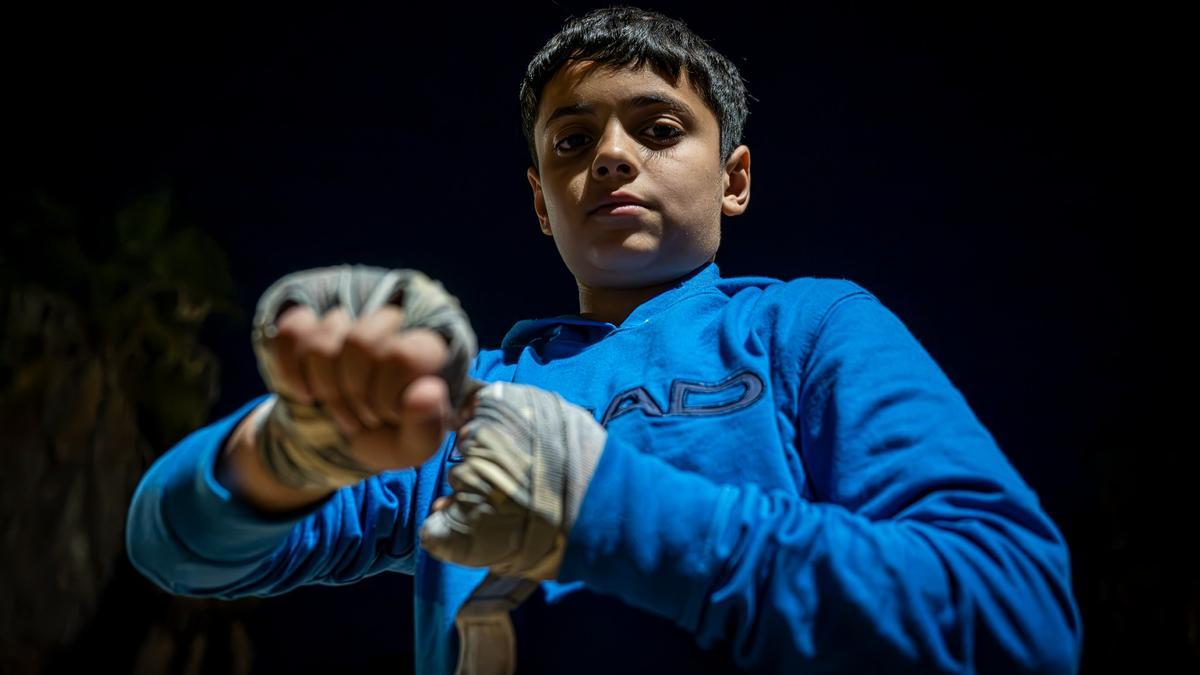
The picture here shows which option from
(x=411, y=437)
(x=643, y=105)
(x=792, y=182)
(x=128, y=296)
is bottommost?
(x=128, y=296)

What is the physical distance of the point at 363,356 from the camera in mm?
508

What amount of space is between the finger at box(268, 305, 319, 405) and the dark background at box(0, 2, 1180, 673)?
1750mm

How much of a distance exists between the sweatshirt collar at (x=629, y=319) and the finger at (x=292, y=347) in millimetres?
339

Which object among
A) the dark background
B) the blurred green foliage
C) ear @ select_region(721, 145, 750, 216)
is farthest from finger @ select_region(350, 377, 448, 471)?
the blurred green foliage

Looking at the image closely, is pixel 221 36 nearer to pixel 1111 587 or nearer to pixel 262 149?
pixel 262 149

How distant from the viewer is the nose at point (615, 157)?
0.84m

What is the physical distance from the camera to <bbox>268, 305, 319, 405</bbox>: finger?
519 mm

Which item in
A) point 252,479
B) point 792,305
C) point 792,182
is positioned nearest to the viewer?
point 252,479

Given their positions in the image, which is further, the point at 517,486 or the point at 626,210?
the point at 626,210

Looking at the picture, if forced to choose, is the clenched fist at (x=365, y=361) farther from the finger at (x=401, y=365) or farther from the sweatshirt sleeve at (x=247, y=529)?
the sweatshirt sleeve at (x=247, y=529)

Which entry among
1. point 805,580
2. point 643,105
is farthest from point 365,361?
point 643,105

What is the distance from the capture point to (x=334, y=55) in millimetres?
2492

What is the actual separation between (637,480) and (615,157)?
1.19 ft

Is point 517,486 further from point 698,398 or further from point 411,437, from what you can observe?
point 698,398
